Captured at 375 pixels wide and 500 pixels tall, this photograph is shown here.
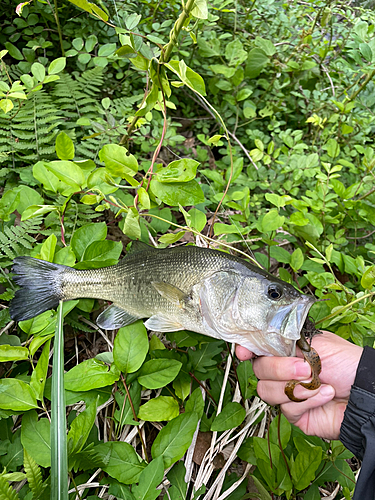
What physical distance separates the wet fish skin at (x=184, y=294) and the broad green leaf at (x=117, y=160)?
42 centimetres

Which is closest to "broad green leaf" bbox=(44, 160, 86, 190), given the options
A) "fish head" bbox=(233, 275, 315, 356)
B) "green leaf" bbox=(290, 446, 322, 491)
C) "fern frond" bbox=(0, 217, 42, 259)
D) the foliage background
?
the foliage background

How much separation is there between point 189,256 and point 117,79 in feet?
7.65

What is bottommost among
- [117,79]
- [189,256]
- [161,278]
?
[161,278]

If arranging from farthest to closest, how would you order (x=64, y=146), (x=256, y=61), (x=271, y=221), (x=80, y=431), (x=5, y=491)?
(x=256, y=61)
(x=271, y=221)
(x=64, y=146)
(x=80, y=431)
(x=5, y=491)

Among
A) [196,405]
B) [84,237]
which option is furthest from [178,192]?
[196,405]

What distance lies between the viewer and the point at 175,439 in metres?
1.59

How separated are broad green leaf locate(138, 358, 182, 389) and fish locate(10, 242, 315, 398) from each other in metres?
0.19

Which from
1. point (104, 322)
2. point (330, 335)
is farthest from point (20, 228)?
point (330, 335)

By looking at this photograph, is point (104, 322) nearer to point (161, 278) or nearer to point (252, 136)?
point (161, 278)

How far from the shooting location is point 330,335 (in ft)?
5.82

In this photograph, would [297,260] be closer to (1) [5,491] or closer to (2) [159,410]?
(2) [159,410]

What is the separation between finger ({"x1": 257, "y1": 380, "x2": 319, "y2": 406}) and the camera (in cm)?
154

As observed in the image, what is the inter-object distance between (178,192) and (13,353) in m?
1.15

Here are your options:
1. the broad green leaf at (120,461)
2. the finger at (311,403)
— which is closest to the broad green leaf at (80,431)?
the broad green leaf at (120,461)
